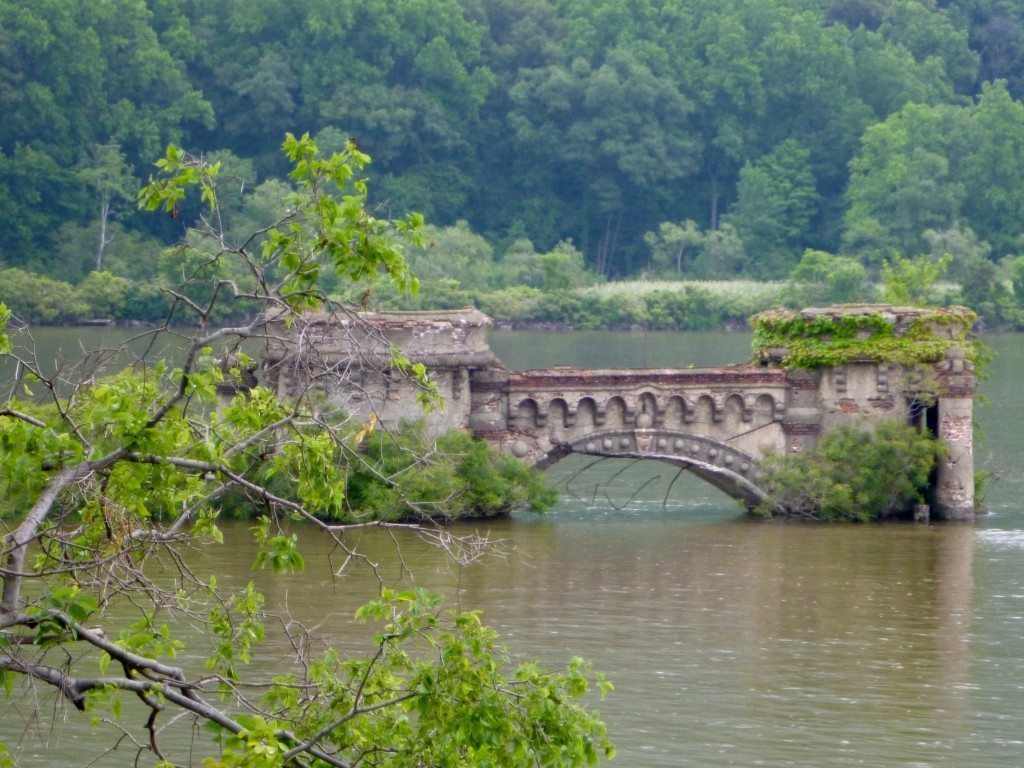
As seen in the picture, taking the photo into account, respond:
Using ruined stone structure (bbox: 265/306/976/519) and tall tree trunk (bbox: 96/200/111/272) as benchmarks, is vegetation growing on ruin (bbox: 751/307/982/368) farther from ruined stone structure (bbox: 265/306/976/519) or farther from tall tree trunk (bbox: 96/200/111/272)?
tall tree trunk (bbox: 96/200/111/272)

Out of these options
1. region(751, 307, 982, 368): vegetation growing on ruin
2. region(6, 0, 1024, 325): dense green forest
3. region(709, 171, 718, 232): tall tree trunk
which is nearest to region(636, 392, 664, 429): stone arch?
region(751, 307, 982, 368): vegetation growing on ruin

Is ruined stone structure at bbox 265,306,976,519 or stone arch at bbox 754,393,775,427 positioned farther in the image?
stone arch at bbox 754,393,775,427

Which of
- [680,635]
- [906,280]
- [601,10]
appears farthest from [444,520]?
[601,10]

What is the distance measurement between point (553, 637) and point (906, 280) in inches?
661

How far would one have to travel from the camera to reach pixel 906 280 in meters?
32.2

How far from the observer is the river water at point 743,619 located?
44.8 feet

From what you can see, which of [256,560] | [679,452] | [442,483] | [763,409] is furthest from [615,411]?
[256,560]

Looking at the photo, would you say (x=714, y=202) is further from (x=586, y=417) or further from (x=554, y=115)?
(x=586, y=417)

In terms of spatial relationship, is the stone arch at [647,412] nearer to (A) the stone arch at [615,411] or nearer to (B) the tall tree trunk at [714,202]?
(A) the stone arch at [615,411]

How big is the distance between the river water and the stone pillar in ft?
1.25

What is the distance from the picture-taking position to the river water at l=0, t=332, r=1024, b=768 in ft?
44.8

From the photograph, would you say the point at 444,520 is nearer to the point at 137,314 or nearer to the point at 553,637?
the point at 553,637

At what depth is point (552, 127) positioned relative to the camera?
8838cm

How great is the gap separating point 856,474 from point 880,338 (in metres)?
1.40
